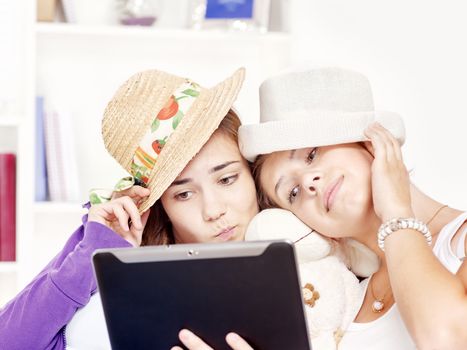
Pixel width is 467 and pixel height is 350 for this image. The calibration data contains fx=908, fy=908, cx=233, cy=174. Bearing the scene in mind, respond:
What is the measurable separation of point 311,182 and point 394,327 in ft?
0.95

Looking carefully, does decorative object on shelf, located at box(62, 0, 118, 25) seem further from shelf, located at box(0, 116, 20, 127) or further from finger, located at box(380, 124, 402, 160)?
finger, located at box(380, 124, 402, 160)

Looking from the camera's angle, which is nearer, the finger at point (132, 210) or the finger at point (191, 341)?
the finger at point (191, 341)

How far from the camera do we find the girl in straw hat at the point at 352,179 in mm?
1487

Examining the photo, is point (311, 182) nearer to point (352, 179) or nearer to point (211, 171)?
point (352, 179)

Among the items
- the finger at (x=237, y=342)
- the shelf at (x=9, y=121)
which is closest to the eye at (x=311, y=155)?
the finger at (x=237, y=342)

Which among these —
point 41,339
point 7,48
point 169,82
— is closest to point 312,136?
point 169,82

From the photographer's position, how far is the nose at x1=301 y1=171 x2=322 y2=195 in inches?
63.4

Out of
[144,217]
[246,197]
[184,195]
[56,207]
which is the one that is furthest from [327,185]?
[56,207]

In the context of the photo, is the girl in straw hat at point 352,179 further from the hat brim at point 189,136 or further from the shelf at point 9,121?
the shelf at point 9,121

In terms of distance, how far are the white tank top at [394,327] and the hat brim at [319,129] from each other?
211 mm

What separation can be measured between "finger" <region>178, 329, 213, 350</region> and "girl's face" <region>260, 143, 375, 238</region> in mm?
380

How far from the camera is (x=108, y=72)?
9.73 feet

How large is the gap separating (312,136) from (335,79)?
4.7 inches

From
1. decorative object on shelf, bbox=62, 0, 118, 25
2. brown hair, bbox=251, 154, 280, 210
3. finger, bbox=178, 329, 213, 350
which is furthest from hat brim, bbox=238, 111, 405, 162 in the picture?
decorative object on shelf, bbox=62, 0, 118, 25
